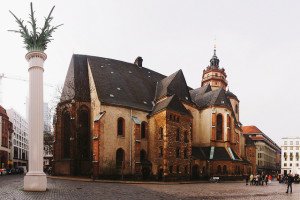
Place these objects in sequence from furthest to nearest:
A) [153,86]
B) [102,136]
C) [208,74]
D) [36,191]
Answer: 1. [208,74]
2. [153,86]
3. [102,136]
4. [36,191]

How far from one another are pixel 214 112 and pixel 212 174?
10.6 meters

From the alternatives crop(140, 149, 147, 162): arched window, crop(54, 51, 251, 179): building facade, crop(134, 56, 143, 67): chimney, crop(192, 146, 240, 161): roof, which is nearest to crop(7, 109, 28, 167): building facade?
crop(134, 56, 143, 67): chimney

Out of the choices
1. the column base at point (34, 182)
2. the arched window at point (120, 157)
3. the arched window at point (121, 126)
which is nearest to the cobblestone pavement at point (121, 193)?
the column base at point (34, 182)

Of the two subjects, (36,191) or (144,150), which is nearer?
(36,191)

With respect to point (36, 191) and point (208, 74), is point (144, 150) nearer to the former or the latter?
point (36, 191)

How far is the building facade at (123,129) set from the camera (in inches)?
1777

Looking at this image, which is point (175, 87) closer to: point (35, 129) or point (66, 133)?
point (66, 133)

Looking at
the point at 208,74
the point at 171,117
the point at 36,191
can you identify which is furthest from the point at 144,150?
the point at 208,74

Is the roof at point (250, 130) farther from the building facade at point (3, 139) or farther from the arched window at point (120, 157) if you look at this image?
the arched window at point (120, 157)

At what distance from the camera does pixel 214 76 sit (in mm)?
77812

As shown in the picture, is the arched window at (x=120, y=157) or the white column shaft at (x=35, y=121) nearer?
the white column shaft at (x=35, y=121)

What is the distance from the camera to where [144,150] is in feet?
161

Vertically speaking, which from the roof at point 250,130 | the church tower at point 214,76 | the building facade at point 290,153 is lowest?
the building facade at point 290,153

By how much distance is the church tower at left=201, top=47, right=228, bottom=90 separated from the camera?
7769 cm
